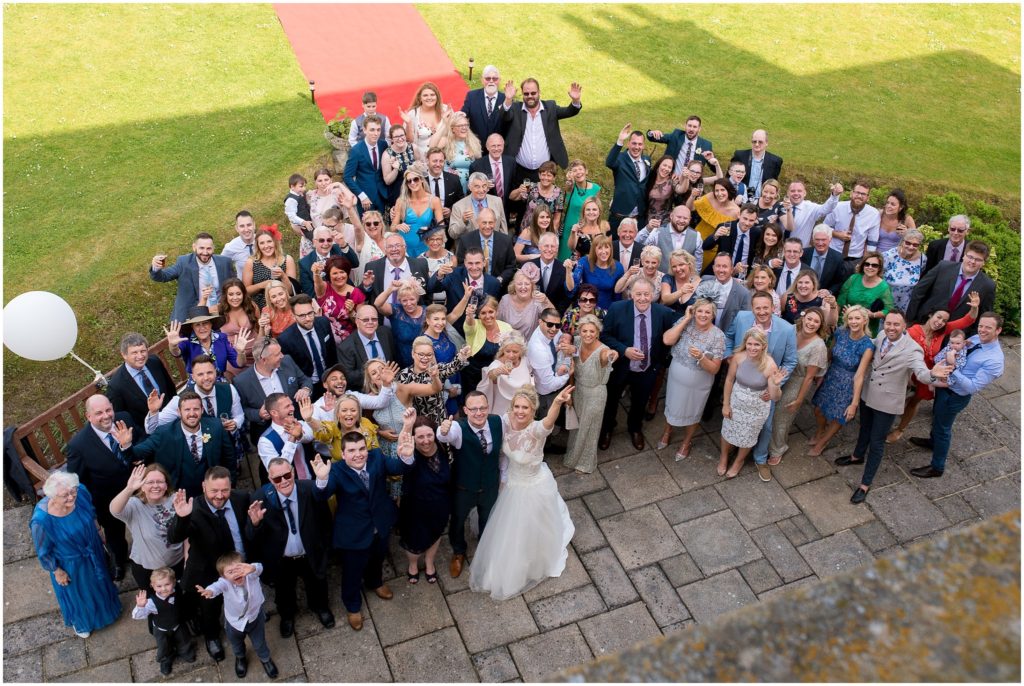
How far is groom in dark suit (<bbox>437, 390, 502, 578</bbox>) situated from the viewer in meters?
6.91

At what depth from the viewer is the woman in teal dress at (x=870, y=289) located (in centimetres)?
864

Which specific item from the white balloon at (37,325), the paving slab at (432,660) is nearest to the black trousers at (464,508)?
the paving slab at (432,660)

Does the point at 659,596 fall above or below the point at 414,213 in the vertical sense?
below

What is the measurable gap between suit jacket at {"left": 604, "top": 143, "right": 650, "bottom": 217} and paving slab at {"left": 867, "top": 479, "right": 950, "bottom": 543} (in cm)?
408

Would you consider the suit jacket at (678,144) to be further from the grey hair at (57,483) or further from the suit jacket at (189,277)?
the grey hair at (57,483)

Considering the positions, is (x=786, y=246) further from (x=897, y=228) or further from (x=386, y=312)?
(x=386, y=312)

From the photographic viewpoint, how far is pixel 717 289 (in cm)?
852

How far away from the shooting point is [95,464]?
687cm

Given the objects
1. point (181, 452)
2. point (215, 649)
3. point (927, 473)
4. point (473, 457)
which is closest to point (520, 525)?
point (473, 457)

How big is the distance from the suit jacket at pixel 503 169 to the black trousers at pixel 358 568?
4490 mm

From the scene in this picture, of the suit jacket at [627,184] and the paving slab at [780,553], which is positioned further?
the suit jacket at [627,184]

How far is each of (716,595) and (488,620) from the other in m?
1.98

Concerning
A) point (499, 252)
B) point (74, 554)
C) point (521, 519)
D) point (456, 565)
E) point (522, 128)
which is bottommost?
point (456, 565)

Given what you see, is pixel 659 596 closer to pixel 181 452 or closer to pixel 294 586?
pixel 294 586
